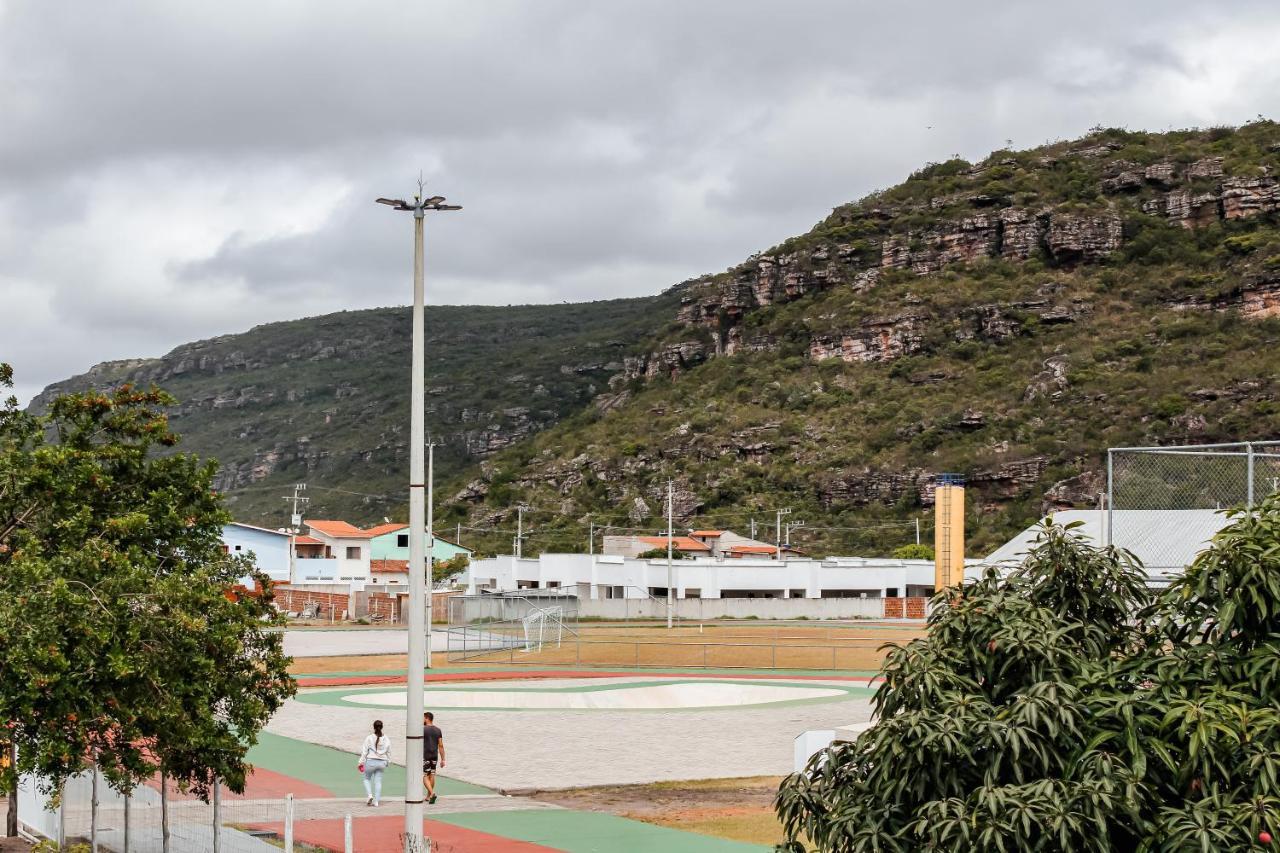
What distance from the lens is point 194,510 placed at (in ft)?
60.4

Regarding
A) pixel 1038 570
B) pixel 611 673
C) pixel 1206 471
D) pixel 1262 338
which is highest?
pixel 1262 338

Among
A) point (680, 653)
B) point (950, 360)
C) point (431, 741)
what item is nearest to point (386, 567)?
point (950, 360)

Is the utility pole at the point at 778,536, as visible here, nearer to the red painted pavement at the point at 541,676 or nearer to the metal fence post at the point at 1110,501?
the red painted pavement at the point at 541,676

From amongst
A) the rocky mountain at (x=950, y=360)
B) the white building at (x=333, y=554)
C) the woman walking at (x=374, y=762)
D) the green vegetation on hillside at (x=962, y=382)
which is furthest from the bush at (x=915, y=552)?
the woman walking at (x=374, y=762)

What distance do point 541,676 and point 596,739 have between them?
54.2ft

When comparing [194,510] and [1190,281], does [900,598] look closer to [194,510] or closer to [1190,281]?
[1190,281]

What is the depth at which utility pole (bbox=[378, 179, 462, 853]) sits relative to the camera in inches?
617

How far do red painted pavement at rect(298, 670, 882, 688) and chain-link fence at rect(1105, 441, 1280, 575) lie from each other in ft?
110

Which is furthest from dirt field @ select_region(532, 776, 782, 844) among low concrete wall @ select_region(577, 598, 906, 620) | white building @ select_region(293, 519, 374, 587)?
white building @ select_region(293, 519, 374, 587)

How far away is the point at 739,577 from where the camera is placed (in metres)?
90.3

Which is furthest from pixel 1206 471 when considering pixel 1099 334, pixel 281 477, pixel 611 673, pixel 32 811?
pixel 281 477

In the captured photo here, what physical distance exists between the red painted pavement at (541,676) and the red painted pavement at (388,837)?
2585 centimetres

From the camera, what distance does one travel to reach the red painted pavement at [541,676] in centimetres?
4809

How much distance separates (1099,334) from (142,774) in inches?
4429
